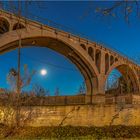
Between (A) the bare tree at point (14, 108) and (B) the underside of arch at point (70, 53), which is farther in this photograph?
(B) the underside of arch at point (70, 53)

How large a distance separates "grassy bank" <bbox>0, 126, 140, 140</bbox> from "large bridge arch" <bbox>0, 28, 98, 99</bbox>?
10.1 metres

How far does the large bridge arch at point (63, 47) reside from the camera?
1508 inches

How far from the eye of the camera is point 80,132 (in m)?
31.9

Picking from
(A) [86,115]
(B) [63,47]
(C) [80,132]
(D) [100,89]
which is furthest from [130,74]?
(C) [80,132]

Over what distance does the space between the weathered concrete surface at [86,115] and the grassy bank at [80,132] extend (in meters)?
0.92

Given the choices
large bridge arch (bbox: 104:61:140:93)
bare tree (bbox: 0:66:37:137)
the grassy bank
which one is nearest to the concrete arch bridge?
large bridge arch (bbox: 104:61:140:93)

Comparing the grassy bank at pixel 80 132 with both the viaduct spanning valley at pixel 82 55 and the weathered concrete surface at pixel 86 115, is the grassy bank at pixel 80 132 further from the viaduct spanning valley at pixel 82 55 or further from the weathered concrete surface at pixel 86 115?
the viaduct spanning valley at pixel 82 55

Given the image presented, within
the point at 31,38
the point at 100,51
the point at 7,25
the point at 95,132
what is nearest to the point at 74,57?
the point at 100,51

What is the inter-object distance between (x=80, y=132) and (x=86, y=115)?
7.52 ft

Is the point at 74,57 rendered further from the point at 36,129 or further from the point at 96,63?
the point at 36,129

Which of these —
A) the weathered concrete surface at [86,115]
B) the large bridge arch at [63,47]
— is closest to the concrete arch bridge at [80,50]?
the large bridge arch at [63,47]

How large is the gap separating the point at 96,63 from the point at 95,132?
19.4 metres

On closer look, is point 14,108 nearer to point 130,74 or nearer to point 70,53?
point 70,53

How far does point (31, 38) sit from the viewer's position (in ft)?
132
